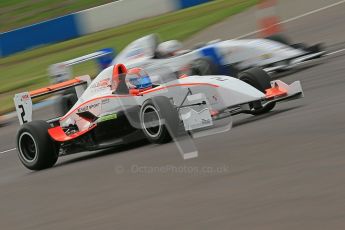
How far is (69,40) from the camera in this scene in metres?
25.6

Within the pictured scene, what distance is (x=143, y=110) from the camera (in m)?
8.91

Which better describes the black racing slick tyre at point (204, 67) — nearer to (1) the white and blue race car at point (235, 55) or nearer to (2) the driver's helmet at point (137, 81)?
(1) the white and blue race car at point (235, 55)

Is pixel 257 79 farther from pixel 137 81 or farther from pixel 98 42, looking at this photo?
pixel 98 42

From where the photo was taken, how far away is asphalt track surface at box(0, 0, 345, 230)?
210 inches

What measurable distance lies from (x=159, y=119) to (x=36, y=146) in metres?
1.72

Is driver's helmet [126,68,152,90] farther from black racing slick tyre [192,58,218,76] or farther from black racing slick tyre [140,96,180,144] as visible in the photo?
black racing slick tyre [192,58,218,76]

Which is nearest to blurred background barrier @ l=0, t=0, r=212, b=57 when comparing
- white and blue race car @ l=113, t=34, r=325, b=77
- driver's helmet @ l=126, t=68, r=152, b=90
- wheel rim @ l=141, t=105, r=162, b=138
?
white and blue race car @ l=113, t=34, r=325, b=77

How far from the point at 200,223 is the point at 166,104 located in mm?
3408

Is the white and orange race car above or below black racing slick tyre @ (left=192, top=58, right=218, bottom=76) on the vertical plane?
above

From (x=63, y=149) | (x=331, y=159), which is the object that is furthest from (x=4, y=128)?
(x=331, y=159)

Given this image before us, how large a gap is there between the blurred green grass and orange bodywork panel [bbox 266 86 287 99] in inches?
390

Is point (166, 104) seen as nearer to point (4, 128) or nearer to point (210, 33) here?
point (4, 128)

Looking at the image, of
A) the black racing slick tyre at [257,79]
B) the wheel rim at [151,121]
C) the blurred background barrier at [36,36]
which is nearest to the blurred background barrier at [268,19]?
the blurred background barrier at [36,36]

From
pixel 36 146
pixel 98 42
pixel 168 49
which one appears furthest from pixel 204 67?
pixel 98 42
